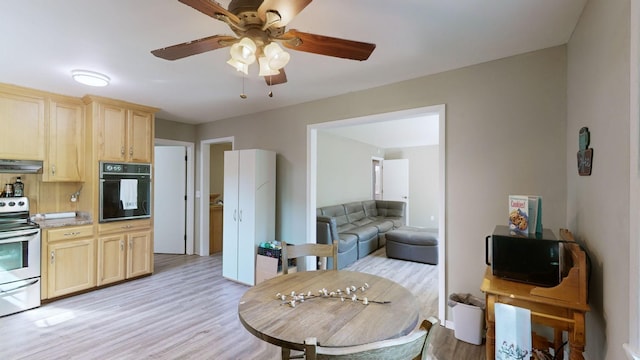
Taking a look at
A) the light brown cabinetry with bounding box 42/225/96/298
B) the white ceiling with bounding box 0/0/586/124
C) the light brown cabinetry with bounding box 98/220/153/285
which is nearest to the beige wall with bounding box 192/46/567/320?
the white ceiling with bounding box 0/0/586/124

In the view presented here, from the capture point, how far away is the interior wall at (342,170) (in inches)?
220

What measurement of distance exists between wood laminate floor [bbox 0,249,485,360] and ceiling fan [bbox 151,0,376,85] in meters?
2.18

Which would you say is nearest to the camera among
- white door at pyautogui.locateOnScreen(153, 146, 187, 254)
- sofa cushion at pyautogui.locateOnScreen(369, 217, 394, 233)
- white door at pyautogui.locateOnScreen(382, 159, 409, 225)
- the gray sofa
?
the gray sofa

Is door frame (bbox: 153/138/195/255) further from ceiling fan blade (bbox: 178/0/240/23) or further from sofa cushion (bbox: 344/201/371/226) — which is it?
ceiling fan blade (bbox: 178/0/240/23)

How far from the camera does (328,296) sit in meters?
1.55

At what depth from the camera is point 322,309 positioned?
1404 millimetres

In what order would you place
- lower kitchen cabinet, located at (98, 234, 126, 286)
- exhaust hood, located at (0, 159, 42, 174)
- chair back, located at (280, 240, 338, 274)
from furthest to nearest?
lower kitchen cabinet, located at (98, 234, 126, 286), exhaust hood, located at (0, 159, 42, 174), chair back, located at (280, 240, 338, 274)

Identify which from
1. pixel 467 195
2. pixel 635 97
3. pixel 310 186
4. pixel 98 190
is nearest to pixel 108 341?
pixel 98 190

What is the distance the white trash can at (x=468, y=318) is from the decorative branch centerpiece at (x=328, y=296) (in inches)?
50.0

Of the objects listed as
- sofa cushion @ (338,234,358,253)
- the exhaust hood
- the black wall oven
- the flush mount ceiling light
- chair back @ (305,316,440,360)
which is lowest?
sofa cushion @ (338,234,358,253)

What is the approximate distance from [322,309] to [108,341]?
2191mm

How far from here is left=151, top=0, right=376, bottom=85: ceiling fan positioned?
122 centimetres

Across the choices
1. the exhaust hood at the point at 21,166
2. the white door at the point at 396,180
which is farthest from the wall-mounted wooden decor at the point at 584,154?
the white door at the point at 396,180

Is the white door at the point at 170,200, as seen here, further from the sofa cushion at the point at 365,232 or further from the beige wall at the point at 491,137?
the beige wall at the point at 491,137
